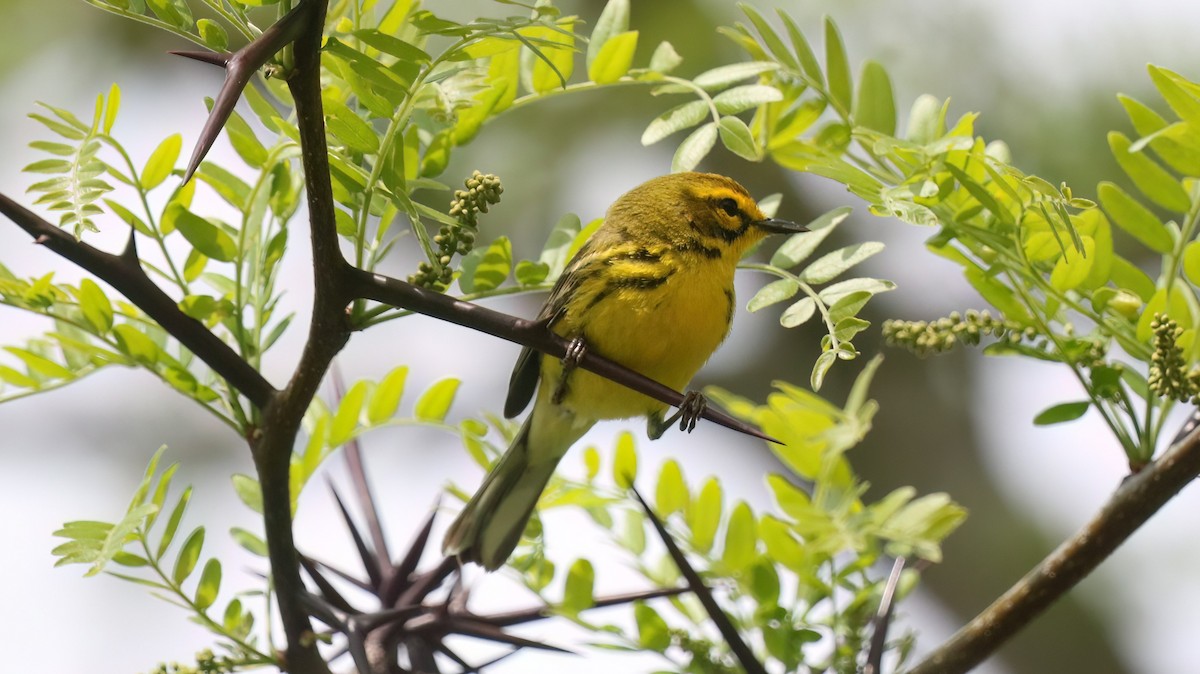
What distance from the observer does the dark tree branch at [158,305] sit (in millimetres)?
1562

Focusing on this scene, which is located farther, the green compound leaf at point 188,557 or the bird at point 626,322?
the bird at point 626,322

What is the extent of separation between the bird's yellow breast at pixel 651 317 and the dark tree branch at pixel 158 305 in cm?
150

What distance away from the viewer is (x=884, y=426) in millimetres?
5484

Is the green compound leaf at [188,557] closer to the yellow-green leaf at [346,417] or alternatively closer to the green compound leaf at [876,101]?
the yellow-green leaf at [346,417]

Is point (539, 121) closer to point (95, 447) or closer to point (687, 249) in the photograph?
point (687, 249)

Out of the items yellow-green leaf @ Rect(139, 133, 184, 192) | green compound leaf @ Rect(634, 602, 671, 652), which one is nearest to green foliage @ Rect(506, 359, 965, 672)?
green compound leaf @ Rect(634, 602, 671, 652)

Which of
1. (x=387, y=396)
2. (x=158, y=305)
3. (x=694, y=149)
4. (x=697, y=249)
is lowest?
(x=158, y=305)

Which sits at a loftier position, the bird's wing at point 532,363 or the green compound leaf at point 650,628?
the bird's wing at point 532,363

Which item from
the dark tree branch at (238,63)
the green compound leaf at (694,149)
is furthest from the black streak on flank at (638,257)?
the dark tree branch at (238,63)

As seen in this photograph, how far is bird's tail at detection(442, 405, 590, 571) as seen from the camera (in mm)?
2633

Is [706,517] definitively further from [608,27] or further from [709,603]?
[608,27]

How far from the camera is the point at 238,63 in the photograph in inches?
50.6

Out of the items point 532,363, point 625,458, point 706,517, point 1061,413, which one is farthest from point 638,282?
point 1061,413

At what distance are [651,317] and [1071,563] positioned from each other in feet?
4.63
